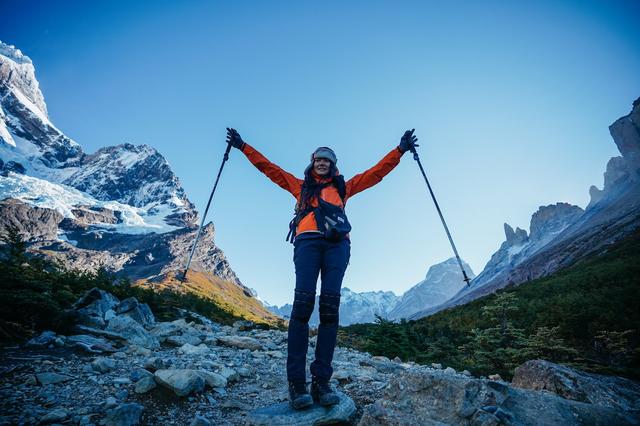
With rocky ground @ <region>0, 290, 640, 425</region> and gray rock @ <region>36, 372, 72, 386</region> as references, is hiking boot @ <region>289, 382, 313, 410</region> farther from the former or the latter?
gray rock @ <region>36, 372, 72, 386</region>

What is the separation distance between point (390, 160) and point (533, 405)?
3.61m

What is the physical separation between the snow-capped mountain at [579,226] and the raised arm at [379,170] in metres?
69.3

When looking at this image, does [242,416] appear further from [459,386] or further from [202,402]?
[459,386]

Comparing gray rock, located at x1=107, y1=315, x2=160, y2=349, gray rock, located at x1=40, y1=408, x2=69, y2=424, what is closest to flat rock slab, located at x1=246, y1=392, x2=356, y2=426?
gray rock, located at x1=40, y1=408, x2=69, y2=424

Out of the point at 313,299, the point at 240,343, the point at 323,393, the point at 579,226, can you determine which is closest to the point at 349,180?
the point at 313,299

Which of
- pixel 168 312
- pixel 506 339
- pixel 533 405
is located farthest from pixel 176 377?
pixel 168 312

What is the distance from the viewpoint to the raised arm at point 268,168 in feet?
16.5

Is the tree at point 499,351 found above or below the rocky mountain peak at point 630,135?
below

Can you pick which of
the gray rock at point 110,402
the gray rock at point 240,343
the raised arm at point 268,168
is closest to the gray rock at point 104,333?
the gray rock at point 240,343

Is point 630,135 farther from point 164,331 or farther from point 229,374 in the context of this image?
point 229,374

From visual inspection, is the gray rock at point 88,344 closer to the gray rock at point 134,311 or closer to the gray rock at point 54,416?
the gray rock at point 54,416

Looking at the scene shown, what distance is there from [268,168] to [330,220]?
1674mm

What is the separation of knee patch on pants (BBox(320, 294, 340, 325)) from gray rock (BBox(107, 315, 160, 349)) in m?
5.61

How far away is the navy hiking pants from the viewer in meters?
3.60
